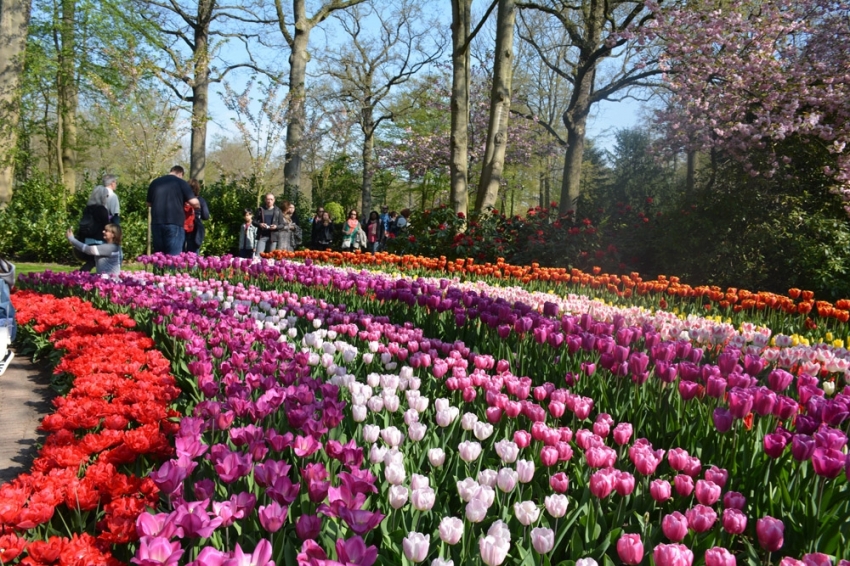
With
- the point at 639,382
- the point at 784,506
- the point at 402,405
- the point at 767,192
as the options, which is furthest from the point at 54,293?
the point at 767,192

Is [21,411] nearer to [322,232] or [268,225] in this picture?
[268,225]

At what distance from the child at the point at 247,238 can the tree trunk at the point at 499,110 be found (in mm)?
4243

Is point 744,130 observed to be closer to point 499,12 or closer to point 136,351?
point 499,12

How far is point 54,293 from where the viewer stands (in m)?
6.45

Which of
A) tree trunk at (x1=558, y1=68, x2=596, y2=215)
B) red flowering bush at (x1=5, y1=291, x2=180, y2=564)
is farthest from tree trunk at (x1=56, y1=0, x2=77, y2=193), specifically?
red flowering bush at (x1=5, y1=291, x2=180, y2=564)

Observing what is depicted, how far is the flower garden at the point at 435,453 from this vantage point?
1.54 metres

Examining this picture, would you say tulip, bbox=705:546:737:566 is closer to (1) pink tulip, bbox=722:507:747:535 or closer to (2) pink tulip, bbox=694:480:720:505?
(1) pink tulip, bbox=722:507:747:535

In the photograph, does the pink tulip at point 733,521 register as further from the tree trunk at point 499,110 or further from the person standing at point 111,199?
the tree trunk at point 499,110

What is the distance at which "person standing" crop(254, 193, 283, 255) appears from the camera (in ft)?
38.5

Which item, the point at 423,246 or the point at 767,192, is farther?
the point at 423,246

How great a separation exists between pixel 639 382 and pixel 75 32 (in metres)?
20.6

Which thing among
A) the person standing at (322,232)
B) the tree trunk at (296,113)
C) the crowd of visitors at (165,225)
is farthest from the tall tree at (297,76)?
the crowd of visitors at (165,225)

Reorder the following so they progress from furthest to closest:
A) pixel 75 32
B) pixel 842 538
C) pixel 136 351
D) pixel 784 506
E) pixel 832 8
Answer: pixel 75 32
pixel 832 8
pixel 136 351
pixel 784 506
pixel 842 538

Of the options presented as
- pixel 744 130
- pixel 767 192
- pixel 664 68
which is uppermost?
pixel 664 68
